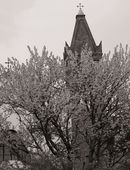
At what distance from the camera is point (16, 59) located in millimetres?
17562

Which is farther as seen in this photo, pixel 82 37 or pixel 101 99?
pixel 82 37

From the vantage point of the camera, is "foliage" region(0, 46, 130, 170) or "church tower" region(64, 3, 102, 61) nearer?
"foliage" region(0, 46, 130, 170)

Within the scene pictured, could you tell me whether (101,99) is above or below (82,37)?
below

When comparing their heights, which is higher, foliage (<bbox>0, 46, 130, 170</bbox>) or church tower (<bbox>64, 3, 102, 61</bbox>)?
church tower (<bbox>64, 3, 102, 61</bbox>)

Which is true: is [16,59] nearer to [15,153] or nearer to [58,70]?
[58,70]

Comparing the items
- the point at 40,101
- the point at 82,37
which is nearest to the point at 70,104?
the point at 40,101

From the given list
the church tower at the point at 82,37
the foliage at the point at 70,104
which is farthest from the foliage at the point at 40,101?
the church tower at the point at 82,37

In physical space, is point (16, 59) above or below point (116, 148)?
above

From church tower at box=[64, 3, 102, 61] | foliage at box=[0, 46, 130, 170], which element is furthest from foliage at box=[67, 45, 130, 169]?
church tower at box=[64, 3, 102, 61]

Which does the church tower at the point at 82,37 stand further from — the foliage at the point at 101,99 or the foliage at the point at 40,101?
the foliage at the point at 40,101

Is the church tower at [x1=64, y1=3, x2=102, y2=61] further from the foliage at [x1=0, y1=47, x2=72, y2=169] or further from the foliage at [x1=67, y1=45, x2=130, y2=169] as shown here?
the foliage at [x1=0, y1=47, x2=72, y2=169]

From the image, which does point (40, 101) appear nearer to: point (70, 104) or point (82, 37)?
point (70, 104)

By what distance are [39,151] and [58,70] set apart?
4.36m

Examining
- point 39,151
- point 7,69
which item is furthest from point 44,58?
point 39,151
